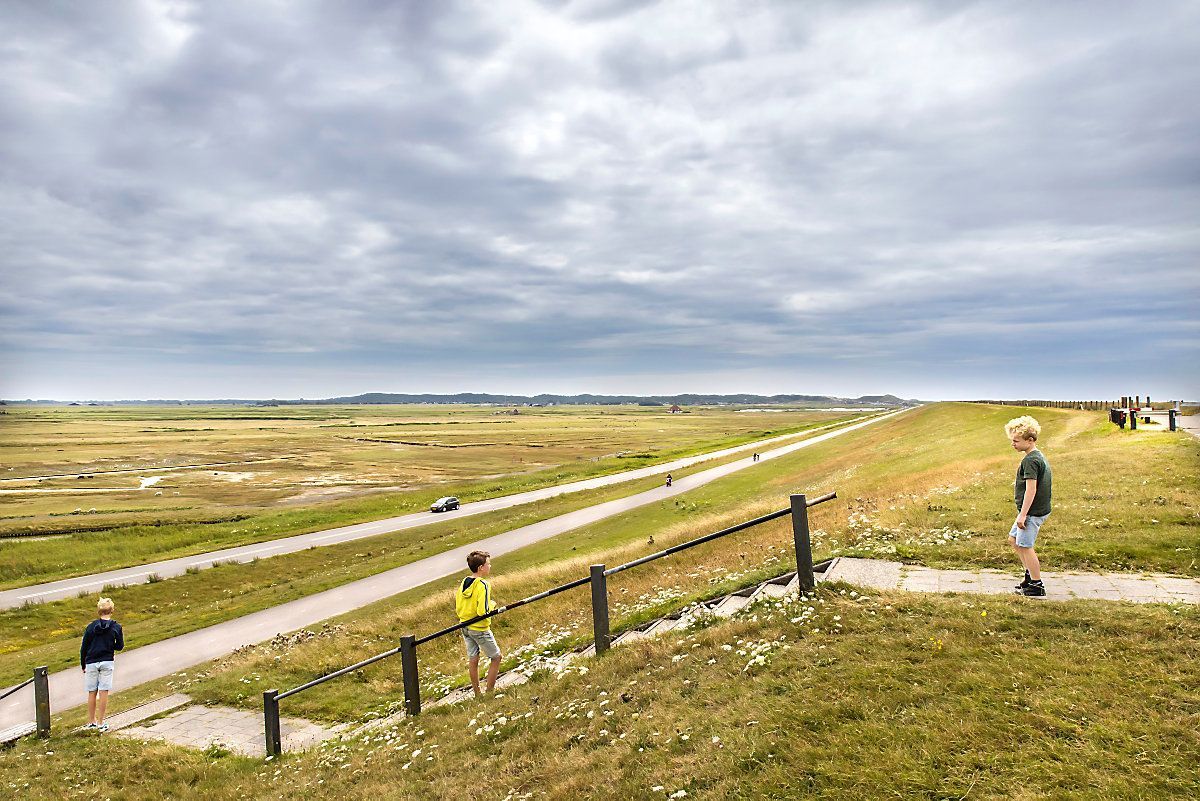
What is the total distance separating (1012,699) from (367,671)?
18.5 metres

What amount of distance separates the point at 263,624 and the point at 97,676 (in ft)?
48.2

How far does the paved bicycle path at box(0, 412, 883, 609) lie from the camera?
39.6 metres

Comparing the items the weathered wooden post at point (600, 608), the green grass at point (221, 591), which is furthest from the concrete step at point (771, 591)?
the green grass at point (221, 591)

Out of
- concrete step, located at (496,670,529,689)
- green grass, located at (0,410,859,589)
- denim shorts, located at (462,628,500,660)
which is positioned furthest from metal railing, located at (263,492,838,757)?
green grass, located at (0,410,859,589)

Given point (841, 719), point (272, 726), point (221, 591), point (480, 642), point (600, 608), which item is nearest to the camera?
point (841, 719)

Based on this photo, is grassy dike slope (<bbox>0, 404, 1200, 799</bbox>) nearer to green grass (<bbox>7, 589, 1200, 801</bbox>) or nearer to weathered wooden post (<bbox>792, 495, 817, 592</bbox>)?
green grass (<bbox>7, 589, 1200, 801</bbox>)

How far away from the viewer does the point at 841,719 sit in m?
7.11

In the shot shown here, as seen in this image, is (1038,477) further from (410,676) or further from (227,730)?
(227,730)

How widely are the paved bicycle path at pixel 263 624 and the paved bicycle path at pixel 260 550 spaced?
14.2 metres

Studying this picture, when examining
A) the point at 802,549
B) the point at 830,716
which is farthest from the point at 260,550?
the point at 830,716

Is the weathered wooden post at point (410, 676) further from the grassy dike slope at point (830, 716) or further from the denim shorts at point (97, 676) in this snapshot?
the denim shorts at point (97, 676)

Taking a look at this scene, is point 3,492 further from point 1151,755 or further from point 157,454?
point 1151,755

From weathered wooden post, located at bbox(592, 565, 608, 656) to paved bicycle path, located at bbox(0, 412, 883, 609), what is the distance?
4163 cm

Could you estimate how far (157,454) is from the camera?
133750 mm
